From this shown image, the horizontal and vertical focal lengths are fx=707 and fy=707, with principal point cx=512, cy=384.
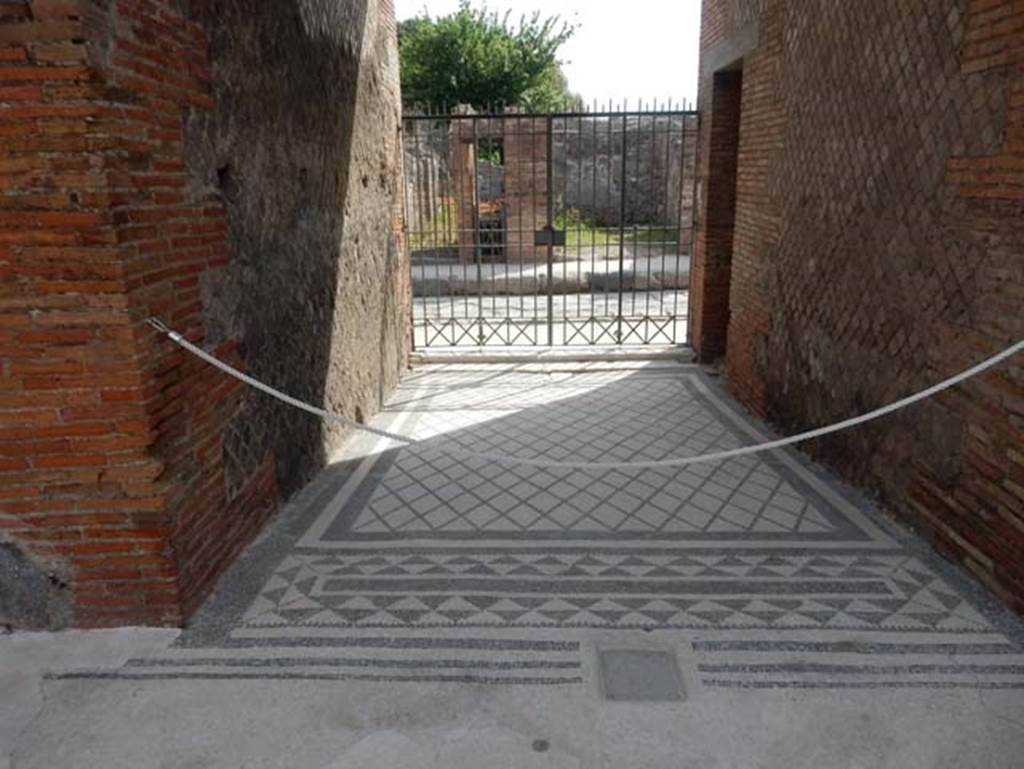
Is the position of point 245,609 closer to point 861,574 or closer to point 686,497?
point 686,497

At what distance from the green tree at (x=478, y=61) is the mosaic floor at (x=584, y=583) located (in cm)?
1749

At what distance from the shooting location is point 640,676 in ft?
8.50

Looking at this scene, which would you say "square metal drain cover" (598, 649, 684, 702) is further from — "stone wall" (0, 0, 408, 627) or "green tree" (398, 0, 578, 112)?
"green tree" (398, 0, 578, 112)

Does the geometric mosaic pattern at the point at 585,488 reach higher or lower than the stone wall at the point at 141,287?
→ lower

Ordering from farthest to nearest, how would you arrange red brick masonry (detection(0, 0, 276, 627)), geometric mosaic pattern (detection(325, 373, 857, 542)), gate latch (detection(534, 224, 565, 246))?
gate latch (detection(534, 224, 565, 246)) → geometric mosaic pattern (detection(325, 373, 857, 542)) → red brick masonry (detection(0, 0, 276, 627))

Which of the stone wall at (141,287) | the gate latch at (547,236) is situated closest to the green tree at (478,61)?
the gate latch at (547,236)

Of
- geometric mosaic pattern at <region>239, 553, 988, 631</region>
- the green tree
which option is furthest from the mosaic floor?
the green tree

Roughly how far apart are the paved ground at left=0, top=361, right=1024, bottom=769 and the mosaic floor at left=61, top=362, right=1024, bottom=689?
13 millimetres

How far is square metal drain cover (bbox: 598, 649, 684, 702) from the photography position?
2494mm

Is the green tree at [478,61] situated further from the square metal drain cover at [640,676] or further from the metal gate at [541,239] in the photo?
the square metal drain cover at [640,676]

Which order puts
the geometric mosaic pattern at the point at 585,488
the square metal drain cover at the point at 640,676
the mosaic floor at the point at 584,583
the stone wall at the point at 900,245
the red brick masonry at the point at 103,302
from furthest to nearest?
the geometric mosaic pattern at the point at 585,488 < the stone wall at the point at 900,245 < the mosaic floor at the point at 584,583 < the square metal drain cover at the point at 640,676 < the red brick masonry at the point at 103,302

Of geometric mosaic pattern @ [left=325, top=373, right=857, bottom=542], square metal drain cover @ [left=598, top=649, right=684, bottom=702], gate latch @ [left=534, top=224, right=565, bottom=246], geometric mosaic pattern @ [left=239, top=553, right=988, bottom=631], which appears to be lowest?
geometric mosaic pattern @ [left=325, top=373, right=857, bottom=542]

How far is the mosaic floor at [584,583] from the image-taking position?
266cm

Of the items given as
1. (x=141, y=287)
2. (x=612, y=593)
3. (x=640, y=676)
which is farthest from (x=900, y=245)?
(x=141, y=287)
